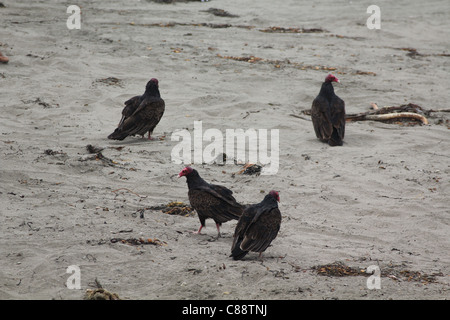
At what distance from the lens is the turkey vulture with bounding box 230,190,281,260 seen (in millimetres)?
5465

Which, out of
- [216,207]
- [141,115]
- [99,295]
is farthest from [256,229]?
→ [141,115]

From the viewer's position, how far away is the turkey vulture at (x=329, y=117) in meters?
9.26

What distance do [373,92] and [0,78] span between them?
22.3 feet

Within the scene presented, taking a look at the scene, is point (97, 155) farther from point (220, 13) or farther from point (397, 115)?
point (220, 13)

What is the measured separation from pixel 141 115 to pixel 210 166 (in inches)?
63.5

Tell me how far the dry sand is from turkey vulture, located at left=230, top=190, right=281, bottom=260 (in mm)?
147

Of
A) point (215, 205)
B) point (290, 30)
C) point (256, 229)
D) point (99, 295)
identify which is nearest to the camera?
point (99, 295)

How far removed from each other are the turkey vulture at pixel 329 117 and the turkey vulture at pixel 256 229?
147 inches

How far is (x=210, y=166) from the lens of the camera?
812 centimetres

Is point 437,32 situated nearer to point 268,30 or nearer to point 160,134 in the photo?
point 268,30

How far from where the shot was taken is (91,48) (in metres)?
13.1

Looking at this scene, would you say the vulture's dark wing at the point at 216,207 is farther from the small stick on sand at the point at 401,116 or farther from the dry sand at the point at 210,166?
the small stick on sand at the point at 401,116

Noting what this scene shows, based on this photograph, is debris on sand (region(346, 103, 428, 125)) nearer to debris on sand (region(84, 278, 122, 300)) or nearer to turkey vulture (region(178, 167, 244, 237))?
turkey vulture (region(178, 167, 244, 237))

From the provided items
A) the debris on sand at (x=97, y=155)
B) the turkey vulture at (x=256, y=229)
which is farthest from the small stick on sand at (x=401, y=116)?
the turkey vulture at (x=256, y=229)
